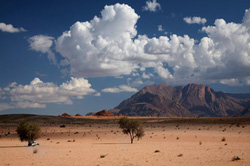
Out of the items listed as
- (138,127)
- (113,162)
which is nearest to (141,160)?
(113,162)

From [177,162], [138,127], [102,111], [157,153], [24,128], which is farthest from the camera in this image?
[102,111]

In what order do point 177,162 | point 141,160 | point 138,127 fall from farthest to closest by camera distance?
point 138,127, point 141,160, point 177,162

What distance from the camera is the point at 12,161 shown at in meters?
23.0

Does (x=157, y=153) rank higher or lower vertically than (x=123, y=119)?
lower

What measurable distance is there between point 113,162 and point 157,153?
5.84 meters

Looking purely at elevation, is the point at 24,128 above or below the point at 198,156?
above

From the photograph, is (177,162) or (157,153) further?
(157,153)

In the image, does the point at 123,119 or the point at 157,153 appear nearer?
the point at 157,153

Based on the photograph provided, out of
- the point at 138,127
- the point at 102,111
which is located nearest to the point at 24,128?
the point at 138,127

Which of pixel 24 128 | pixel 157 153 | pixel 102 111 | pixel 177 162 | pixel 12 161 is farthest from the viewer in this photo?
pixel 102 111

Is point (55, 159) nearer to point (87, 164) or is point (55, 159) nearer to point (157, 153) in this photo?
point (87, 164)

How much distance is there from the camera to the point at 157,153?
82.2 feet

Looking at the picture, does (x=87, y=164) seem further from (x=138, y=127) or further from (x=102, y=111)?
(x=102, y=111)

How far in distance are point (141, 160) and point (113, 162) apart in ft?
7.92
